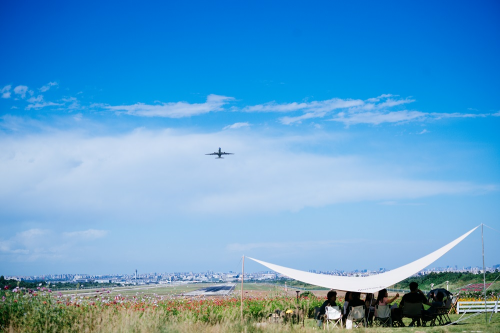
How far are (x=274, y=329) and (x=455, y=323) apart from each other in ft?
19.1

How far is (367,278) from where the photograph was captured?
11.8m

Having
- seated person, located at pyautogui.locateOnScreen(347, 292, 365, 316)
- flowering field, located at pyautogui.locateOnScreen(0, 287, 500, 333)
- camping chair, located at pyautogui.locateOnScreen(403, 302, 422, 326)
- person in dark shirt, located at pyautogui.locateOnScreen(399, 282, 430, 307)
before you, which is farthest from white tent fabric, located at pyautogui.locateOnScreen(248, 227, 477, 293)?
flowering field, located at pyautogui.locateOnScreen(0, 287, 500, 333)

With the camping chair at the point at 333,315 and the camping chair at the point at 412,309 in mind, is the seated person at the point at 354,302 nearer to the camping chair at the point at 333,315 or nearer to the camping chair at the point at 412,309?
the camping chair at the point at 333,315

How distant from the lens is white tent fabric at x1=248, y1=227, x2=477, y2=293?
10.5m

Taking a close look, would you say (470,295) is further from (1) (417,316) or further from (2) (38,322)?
(2) (38,322)

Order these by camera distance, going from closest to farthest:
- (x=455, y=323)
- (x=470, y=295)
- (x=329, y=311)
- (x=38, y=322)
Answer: (x=38, y=322) → (x=329, y=311) → (x=455, y=323) → (x=470, y=295)

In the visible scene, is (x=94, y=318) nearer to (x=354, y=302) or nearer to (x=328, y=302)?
(x=328, y=302)

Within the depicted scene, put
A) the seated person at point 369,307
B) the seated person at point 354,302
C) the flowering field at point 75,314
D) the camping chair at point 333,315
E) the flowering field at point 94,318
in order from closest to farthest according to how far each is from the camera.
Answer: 1. the flowering field at point 94,318
2. the flowering field at point 75,314
3. the camping chair at point 333,315
4. the seated person at point 354,302
5. the seated person at point 369,307

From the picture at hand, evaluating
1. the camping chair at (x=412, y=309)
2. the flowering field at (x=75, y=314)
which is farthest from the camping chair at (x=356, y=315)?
the flowering field at (x=75, y=314)

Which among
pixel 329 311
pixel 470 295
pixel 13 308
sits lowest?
pixel 470 295

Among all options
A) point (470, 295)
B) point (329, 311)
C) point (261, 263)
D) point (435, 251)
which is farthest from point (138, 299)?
point (470, 295)

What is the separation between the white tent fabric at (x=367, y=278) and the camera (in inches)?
413

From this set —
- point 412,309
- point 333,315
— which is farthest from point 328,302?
point 412,309

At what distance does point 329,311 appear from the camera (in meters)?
10.0
